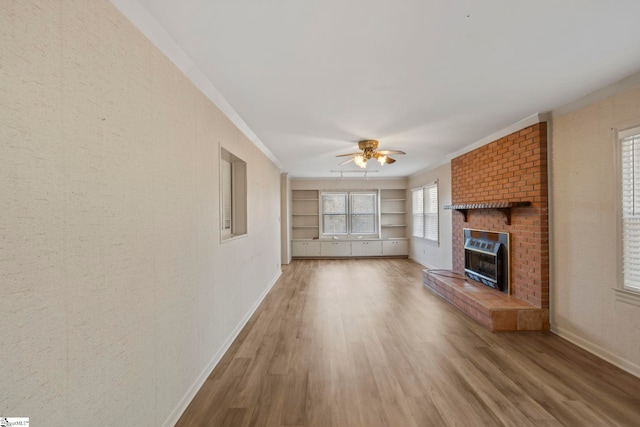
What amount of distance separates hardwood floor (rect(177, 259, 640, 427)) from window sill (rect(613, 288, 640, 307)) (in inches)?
24.0

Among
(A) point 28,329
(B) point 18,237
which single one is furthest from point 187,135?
(A) point 28,329

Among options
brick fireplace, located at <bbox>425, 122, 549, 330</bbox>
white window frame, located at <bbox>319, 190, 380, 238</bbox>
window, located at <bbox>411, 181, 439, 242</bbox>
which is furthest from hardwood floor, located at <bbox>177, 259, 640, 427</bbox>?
white window frame, located at <bbox>319, 190, 380, 238</bbox>

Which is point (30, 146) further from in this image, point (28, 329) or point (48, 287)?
point (28, 329)

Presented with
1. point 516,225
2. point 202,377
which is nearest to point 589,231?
point 516,225

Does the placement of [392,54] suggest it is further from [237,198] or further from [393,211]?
[393,211]

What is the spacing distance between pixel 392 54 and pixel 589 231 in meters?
2.68

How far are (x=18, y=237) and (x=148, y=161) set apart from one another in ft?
2.61

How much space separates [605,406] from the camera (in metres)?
2.02

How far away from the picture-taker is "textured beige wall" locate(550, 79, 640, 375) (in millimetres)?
2521

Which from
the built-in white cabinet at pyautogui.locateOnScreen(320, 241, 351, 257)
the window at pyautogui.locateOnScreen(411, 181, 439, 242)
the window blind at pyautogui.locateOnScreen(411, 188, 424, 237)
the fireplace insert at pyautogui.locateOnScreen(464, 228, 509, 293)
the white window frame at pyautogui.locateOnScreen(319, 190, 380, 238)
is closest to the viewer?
the fireplace insert at pyautogui.locateOnScreen(464, 228, 509, 293)

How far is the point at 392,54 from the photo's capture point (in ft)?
6.63

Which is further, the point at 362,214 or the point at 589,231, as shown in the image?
the point at 362,214

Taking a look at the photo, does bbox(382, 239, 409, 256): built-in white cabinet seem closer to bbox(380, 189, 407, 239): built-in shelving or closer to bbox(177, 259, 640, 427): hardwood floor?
bbox(380, 189, 407, 239): built-in shelving

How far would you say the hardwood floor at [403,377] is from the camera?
1.95 m
